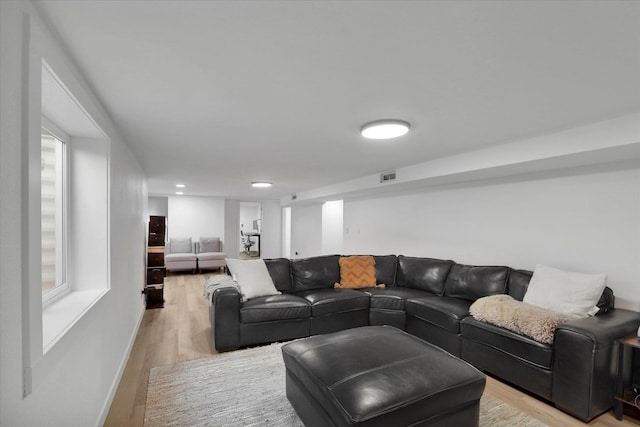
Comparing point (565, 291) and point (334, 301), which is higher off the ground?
point (565, 291)

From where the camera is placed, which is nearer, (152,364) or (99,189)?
(99,189)

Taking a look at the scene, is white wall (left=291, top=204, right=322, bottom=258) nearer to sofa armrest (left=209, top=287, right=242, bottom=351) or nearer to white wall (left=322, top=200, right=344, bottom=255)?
white wall (left=322, top=200, right=344, bottom=255)

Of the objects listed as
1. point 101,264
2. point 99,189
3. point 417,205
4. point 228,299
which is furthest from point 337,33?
point 417,205

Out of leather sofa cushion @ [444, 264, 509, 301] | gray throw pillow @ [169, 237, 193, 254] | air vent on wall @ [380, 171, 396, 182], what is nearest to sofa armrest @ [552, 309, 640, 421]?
leather sofa cushion @ [444, 264, 509, 301]

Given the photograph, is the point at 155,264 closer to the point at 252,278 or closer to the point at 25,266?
the point at 252,278

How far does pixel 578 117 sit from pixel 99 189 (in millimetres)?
3480

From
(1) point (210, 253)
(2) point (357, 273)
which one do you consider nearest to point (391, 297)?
(2) point (357, 273)

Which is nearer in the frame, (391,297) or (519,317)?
(519,317)

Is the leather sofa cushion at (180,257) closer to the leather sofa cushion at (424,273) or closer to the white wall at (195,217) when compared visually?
the white wall at (195,217)

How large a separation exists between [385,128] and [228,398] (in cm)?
244

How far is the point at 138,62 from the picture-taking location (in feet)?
4.81

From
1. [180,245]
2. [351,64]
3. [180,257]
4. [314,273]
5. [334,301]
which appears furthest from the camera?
[180,245]

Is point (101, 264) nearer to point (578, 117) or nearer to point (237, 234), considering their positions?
point (578, 117)

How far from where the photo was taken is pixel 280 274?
13.2 feet
